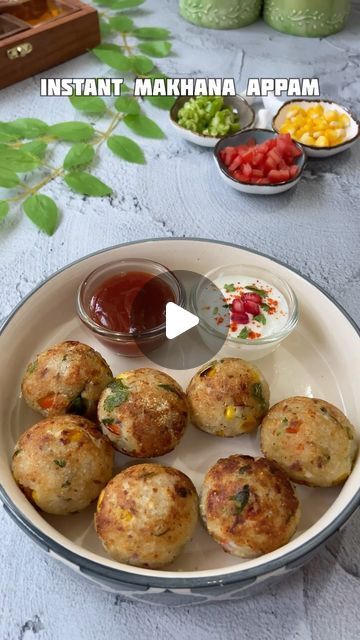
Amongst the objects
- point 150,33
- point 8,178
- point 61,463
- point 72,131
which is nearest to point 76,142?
point 72,131

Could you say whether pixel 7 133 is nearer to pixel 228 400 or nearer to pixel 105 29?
pixel 105 29

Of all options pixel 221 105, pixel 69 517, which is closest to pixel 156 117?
pixel 221 105

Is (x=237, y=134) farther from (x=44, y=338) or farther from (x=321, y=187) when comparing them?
(x=44, y=338)

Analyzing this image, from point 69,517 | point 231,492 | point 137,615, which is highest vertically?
point 231,492

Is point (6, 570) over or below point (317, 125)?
below

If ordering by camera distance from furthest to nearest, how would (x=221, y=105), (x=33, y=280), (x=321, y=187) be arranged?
(x=221, y=105)
(x=321, y=187)
(x=33, y=280)

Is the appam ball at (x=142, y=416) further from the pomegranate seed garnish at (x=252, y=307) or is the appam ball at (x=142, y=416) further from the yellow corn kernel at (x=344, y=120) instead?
the yellow corn kernel at (x=344, y=120)
